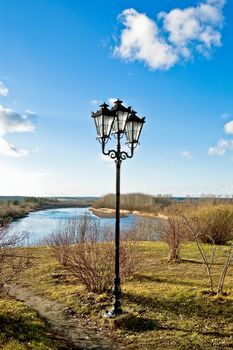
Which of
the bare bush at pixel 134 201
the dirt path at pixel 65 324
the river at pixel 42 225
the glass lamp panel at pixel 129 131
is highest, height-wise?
the glass lamp panel at pixel 129 131

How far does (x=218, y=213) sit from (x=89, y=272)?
1176 centimetres

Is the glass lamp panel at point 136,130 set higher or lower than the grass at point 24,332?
higher

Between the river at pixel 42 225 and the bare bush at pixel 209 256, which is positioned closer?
the bare bush at pixel 209 256

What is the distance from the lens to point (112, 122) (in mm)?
6594

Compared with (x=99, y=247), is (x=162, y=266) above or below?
below

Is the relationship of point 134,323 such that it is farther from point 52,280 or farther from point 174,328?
point 52,280

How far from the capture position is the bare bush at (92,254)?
8109 mm

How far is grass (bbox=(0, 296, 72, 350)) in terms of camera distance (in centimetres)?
486

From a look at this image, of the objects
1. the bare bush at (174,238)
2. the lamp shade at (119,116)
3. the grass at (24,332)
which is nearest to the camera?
the grass at (24,332)

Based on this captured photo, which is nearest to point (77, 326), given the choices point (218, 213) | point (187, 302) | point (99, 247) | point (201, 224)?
point (187, 302)

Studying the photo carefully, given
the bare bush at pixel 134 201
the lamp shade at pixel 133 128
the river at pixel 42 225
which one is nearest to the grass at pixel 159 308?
the river at pixel 42 225

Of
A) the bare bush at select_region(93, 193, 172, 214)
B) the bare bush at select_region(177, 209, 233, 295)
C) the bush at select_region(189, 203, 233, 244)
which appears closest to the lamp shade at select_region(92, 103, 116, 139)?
the bare bush at select_region(177, 209, 233, 295)

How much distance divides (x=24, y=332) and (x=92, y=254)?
3.18 m

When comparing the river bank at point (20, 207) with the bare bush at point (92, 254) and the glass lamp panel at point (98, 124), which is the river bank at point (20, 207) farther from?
the glass lamp panel at point (98, 124)
